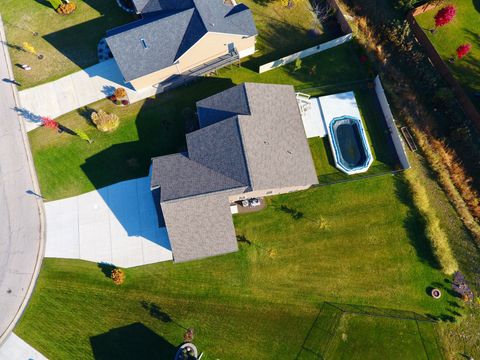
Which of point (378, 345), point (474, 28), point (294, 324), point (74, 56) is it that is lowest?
point (378, 345)

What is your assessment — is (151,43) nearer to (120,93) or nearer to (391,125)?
(120,93)

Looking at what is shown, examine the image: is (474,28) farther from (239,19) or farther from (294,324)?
(294,324)

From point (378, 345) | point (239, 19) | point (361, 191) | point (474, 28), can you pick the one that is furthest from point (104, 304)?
point (474, 28)

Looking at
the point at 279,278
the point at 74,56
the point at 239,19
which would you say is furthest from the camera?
the point at 74,56

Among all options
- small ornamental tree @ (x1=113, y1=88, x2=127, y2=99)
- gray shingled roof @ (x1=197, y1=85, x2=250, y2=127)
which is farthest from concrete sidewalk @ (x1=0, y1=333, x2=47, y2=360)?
gray shingled roof @ (x1=197, y1=85, x2=250, y2=127)

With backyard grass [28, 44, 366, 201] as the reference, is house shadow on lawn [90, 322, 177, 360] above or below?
below

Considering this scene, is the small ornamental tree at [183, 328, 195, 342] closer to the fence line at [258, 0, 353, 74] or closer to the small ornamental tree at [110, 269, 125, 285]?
the small ornamental tree at [110, 269, 125, 285]
